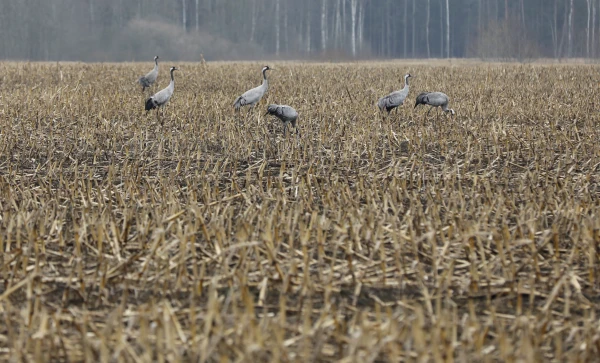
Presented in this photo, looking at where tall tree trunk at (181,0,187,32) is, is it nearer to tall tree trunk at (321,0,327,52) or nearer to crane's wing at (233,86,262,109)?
tall tree trunk at (321,0,327,52)

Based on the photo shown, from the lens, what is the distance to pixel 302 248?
13.9 feet

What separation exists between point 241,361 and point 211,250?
5.22 feet

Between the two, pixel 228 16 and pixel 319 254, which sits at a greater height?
pixel 228 16

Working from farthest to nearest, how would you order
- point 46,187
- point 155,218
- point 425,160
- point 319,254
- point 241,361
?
point 425,160
point 46,187
point 155,218
point 319,254
point 241,361

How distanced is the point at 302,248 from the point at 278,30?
49875 mm

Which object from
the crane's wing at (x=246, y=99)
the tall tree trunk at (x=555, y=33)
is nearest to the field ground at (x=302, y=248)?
the crane's wing at (x=246, y=99)

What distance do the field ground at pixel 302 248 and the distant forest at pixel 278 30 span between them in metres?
31.3

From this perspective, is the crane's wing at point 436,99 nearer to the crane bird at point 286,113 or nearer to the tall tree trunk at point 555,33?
the crane bird at point 286,113

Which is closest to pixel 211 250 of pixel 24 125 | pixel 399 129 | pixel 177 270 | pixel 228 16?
pixel 177 270

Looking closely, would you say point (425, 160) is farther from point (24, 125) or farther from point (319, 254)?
point (24, 125)

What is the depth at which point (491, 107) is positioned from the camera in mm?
11789

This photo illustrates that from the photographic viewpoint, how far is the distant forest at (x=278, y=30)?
46.3m

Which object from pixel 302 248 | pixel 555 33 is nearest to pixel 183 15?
pixel 555 33

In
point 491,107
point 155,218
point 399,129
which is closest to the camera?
point 155,218
